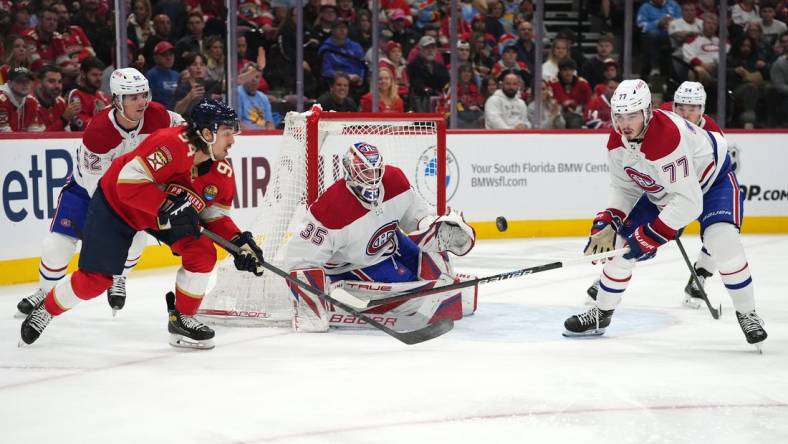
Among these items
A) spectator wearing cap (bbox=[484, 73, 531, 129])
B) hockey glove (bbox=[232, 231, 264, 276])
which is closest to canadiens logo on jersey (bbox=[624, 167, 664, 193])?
hockey glove (bbox=[232, 231, 264, 276])

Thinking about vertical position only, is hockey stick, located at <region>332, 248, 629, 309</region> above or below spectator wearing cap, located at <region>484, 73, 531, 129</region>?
below

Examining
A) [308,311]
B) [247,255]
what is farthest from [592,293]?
[247,255]

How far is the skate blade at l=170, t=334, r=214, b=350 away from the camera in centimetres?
404

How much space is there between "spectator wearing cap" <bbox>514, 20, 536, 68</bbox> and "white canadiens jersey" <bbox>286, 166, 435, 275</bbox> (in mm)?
4010

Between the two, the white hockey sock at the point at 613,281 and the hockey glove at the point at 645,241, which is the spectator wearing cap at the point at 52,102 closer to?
the white hockey sock at the point at 613,281

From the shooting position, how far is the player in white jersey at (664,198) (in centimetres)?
383

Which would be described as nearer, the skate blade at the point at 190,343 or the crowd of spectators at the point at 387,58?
the skate blade at the point at 190,343

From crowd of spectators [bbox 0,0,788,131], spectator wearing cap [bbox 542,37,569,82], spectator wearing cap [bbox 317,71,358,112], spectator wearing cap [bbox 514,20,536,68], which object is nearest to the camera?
crowd of spectators [bbox 0,0,788,131]

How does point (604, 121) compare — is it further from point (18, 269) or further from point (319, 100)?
point (18, 269)

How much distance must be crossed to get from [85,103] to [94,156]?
1.71 meters

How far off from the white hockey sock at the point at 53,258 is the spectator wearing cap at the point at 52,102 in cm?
151

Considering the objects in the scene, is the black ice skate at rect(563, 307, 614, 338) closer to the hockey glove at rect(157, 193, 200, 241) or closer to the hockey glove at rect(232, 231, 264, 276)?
the hockey glove at rect(232, 231, 264, 276)

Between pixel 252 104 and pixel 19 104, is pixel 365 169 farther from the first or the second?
pixel 252 104

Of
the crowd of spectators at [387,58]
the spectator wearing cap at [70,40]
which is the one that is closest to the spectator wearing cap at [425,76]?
the crowd of spectators at [387,58]
